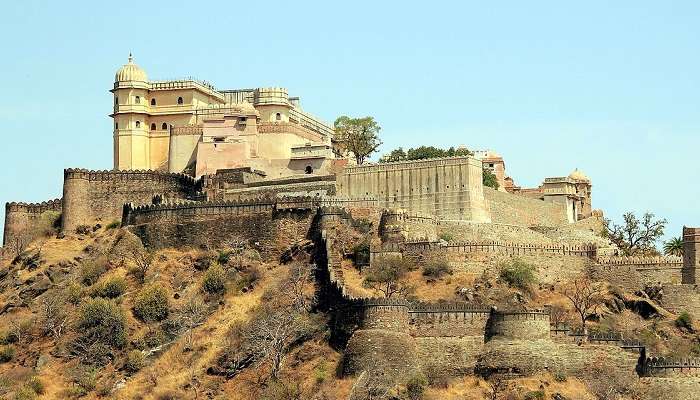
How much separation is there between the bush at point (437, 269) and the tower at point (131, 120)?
24818mm

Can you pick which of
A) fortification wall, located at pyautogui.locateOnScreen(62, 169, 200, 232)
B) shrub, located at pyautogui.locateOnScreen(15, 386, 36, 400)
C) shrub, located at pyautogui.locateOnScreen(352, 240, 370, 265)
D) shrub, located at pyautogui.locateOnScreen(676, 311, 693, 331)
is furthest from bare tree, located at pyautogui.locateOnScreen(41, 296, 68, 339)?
shrub, located at pyautogui.locateOnScreen(676, 311, 693, 331)

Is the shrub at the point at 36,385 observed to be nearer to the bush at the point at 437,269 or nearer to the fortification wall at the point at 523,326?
the bush at the point at 437,269

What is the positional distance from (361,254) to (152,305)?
1027 cm

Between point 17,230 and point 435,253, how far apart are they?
26.1 metres

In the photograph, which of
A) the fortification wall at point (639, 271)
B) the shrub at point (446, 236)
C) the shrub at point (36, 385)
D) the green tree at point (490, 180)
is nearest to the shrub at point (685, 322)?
the fortification wall at point (639, 271)

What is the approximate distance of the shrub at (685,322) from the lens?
284ft

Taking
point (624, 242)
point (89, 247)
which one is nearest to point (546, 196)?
point (624, 242)

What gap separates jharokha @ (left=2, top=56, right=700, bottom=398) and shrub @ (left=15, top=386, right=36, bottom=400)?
1363 cm

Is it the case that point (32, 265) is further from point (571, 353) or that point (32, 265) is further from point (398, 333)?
point (571, 353)

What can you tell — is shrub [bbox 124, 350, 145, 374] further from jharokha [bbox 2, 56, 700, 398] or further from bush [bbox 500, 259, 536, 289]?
bush [bbox 500, 259, 536, 289]

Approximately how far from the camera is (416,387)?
7731 cm

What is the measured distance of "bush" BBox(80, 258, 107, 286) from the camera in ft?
309

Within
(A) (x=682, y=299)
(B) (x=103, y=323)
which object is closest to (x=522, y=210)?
(A) (x=682, y=299)

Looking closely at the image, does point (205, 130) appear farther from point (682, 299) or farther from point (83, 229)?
point (682, 299)
